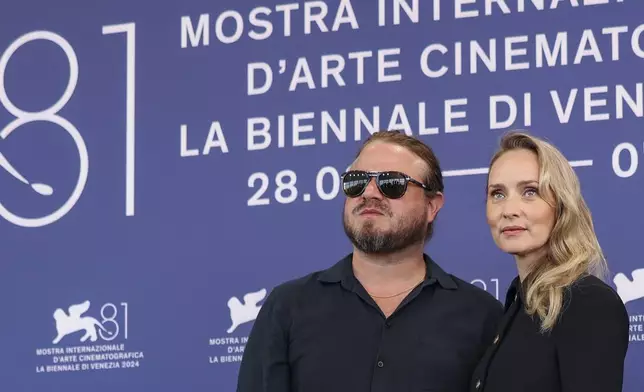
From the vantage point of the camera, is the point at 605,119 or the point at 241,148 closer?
the point at 605,119

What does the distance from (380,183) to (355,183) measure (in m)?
0.07

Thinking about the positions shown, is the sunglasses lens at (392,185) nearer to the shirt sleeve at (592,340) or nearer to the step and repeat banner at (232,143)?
the shirt sleeve at (592,340)

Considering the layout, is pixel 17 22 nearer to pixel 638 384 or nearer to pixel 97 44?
pixel 97 44

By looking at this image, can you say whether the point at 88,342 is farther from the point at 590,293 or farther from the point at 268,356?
the point at 590,293

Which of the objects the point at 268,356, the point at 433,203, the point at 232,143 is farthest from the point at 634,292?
the point at 232,143

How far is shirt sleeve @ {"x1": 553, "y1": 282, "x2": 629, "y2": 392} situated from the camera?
3264mm

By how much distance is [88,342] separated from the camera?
507cm

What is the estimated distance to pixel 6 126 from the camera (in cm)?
534

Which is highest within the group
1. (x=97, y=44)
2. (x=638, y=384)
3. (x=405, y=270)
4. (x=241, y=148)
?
(x=97, y=44)

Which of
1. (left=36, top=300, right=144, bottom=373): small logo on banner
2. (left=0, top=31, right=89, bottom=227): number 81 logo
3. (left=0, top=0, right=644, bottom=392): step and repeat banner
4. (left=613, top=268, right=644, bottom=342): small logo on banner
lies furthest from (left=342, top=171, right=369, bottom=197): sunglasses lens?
(left=0, top=31, right=89, bottom=227): number 81 logo

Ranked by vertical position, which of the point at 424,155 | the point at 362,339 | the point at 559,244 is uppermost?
the point at 424,155

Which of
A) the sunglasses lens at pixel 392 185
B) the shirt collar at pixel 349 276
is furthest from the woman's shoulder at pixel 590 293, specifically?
the sunglasses lens at pixel 392 185

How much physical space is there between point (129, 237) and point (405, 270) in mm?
1522

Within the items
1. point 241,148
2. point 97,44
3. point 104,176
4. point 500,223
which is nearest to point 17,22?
point 97,44
